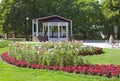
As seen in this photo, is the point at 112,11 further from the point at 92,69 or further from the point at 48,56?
the point at 92,69

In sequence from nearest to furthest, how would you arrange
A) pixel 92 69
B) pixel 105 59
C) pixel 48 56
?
pixel 92 69 → pixel 48 56 → pixel 105 59

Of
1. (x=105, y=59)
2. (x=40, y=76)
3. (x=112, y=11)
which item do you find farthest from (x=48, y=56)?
(x=112, y=11)

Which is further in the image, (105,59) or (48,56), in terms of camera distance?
(105,59)

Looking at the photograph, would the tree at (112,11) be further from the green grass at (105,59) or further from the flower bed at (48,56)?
the flower bed at (48,56)

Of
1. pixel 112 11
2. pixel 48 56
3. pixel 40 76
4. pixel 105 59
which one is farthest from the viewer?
pixel 112 11

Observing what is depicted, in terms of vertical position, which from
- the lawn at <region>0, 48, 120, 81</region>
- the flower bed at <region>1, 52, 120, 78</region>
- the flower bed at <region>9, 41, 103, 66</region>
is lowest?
the lawn at <region>0, 48, 120, 81</region>

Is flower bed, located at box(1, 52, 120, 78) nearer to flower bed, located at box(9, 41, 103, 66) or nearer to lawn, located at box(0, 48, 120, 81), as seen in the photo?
lawn, located at box(0, 48, 120, 81)

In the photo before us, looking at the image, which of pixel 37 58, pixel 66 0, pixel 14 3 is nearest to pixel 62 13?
pixel 66 0

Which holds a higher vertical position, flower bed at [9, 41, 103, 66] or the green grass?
flower bed at [9, 41, 103, 66]

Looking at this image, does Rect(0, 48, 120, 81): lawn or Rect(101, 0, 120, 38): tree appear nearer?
Rect(0, 48, 120, 81): lawn

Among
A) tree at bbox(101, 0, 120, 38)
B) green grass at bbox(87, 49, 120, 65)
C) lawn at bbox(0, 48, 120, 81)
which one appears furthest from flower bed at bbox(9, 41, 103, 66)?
tree at bbox(101, 0, 120, 38)

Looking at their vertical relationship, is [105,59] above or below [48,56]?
below

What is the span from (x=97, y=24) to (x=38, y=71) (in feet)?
141

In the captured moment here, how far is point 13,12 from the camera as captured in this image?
50.8 metres
